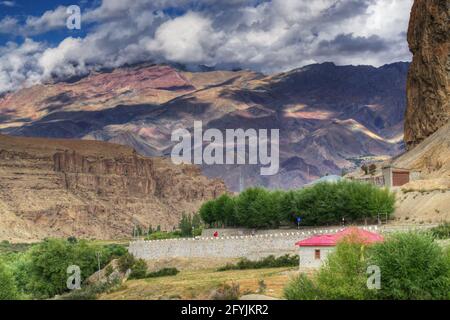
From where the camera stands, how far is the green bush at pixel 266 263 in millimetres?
83488

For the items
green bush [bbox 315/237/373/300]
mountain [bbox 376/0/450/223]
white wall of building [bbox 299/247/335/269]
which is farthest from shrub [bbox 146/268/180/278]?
green bush [bbox 315/237/373/300]

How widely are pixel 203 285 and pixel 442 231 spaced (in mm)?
23289

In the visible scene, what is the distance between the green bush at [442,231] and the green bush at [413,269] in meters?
23.9

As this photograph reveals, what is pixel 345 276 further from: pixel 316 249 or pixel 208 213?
pixel 208 213

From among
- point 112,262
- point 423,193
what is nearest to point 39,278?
point 112,262

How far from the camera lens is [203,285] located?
68.5 m

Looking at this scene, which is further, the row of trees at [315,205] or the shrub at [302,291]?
the row of trees at [315,205]

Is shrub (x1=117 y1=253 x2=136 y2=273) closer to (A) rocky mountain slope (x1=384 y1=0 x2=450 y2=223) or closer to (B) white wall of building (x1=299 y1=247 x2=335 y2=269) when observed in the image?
(B) white wall of building (x1=299 y1=247 x2=335 y2=269)

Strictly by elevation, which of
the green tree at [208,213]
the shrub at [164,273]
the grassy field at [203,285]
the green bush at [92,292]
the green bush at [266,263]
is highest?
the green tree at [208,213]

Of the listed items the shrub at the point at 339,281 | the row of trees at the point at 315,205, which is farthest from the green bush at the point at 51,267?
the shrub at the point at 339,281

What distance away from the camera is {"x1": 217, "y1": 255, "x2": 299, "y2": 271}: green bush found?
83.5 m

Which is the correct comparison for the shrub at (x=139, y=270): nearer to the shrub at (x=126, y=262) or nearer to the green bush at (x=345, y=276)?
the shrub at (x=126, y=262)
